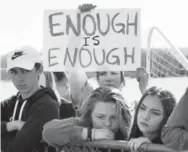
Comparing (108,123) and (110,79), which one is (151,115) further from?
(110,79)

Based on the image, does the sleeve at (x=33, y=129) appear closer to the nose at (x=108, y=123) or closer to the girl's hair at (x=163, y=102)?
the nose at (x=108, y=123)

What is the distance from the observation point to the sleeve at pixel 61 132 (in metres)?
3.25

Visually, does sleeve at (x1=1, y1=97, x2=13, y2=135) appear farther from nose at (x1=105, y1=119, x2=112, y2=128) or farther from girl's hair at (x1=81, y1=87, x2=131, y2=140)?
nose at (x1=105, y1=119, x2=112, y2=128)

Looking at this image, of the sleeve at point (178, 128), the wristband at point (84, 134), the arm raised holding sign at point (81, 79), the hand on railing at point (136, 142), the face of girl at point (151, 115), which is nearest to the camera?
the sleeve at point (178, 128)

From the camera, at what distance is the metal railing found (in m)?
2.82

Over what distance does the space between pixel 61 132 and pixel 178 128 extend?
2.49ft

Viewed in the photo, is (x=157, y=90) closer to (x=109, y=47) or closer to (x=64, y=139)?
(x=64, y=139)

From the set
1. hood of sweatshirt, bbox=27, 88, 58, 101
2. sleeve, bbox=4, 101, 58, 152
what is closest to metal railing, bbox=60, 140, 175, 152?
sleeve, bbox=4, 101, 58, 152

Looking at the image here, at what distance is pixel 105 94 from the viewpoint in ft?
11.2

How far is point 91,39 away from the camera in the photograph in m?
4.54

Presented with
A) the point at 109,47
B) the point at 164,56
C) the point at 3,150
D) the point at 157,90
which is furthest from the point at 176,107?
the point at 164,56

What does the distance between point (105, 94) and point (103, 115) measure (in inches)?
5.1

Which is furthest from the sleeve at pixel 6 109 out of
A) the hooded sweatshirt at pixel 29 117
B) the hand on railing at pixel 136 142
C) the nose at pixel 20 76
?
the hand on railing at pixel 136 142

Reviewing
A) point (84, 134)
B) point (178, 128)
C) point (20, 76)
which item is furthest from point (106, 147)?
point (20, 76)
